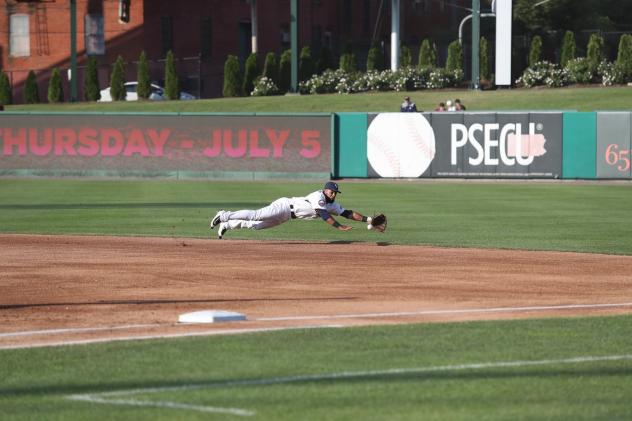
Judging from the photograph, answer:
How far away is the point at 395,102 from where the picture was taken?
5381cm

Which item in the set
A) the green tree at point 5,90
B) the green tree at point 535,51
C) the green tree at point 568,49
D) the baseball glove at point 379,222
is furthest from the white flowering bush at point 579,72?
the baseball glove at point 379,222

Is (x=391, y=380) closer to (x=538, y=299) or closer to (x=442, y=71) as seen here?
(x=538, y=299)

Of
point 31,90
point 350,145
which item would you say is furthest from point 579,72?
point 31,90

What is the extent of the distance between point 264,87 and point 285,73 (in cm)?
203

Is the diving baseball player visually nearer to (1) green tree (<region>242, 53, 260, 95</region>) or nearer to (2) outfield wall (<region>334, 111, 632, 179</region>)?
(2) outfield wall (<region>334, 111, 632, 179</region>)

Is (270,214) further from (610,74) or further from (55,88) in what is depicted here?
(55,88)

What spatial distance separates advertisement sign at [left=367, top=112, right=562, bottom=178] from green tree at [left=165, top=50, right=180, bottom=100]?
21029 millimetres

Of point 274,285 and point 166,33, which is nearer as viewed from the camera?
point 274,285

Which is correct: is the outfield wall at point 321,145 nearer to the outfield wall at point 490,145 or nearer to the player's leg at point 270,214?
the outfield wall at point 490,145

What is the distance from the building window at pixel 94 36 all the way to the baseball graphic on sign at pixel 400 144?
29.3 metres

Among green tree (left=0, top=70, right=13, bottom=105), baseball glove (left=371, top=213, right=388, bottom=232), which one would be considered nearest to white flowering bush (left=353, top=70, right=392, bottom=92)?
green tree (left=0, top=70, right=13, bottom=105)

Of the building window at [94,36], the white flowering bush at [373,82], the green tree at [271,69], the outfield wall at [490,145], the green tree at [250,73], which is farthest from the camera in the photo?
the building window at [94,36]

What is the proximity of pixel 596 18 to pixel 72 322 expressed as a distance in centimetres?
6295

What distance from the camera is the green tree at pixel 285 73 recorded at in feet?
198
